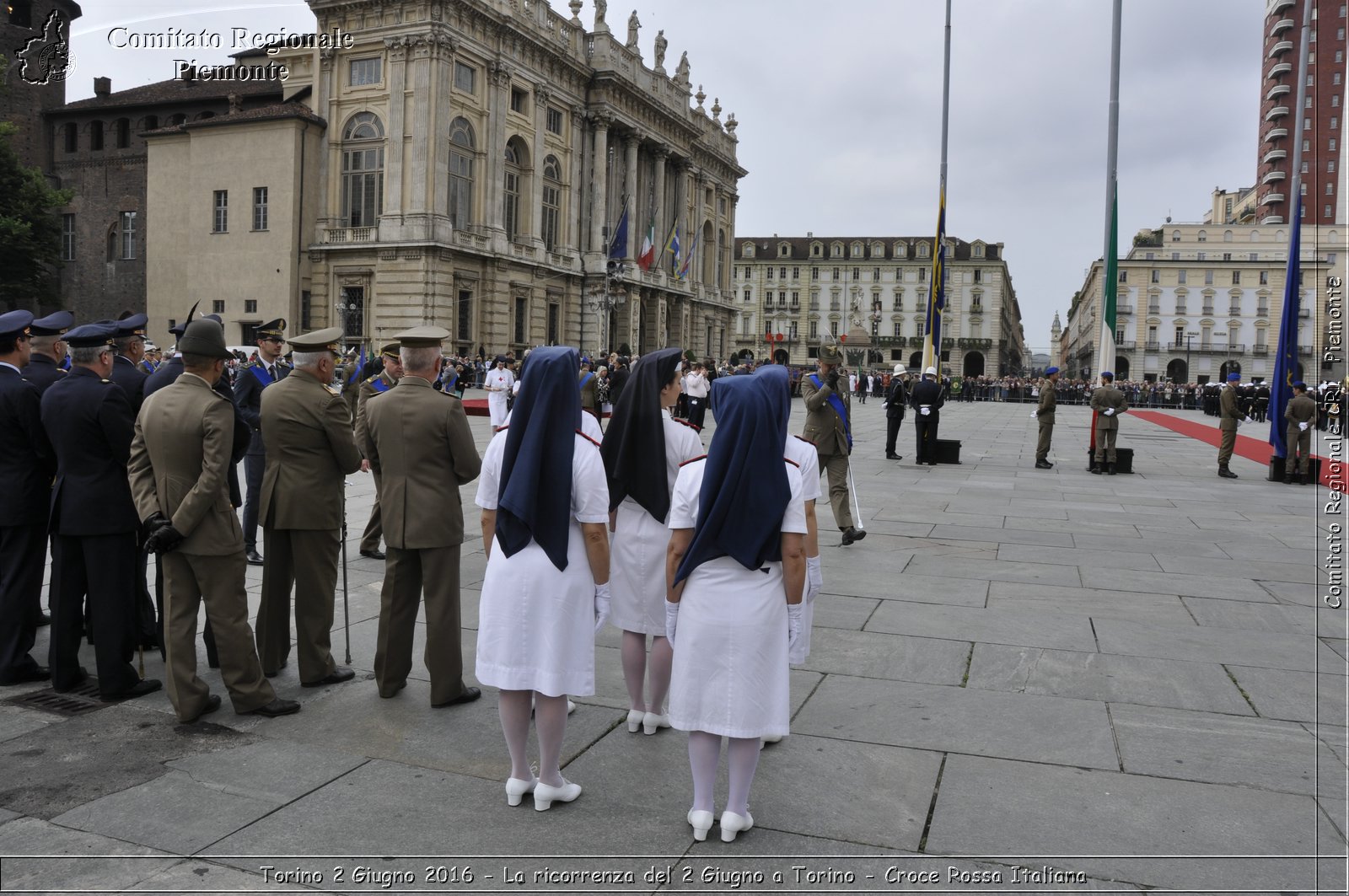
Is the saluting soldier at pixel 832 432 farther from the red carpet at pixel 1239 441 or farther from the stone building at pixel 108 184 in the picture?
the stone building at pixel 108 184

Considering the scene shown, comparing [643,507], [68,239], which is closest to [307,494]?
[643,507]

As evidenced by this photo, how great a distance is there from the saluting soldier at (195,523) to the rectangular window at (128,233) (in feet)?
161

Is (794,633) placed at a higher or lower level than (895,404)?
lower

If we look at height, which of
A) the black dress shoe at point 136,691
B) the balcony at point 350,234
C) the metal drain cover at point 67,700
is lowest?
the metal drain cover at point 67,700

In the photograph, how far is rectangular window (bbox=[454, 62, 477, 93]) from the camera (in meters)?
40.2

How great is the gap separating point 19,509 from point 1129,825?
6.01 m

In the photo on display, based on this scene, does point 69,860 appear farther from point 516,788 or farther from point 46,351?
point 46,351

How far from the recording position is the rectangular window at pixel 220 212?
135 ft

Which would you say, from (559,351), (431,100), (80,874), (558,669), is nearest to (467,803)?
(558,669)

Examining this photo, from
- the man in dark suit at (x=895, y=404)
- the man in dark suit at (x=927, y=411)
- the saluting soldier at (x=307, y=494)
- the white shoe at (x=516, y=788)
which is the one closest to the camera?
the white shoe at (x=516, y=788)

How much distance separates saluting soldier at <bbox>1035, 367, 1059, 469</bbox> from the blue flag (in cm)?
355

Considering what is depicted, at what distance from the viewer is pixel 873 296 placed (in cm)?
11912

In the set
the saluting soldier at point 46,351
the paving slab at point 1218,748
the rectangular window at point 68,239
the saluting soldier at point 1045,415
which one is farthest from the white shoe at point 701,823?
the rectangular window at point 68,239

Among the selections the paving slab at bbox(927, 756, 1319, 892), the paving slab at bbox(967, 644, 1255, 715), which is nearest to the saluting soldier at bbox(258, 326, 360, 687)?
the paving slab at bbox(927, 756, 1319, 892)
